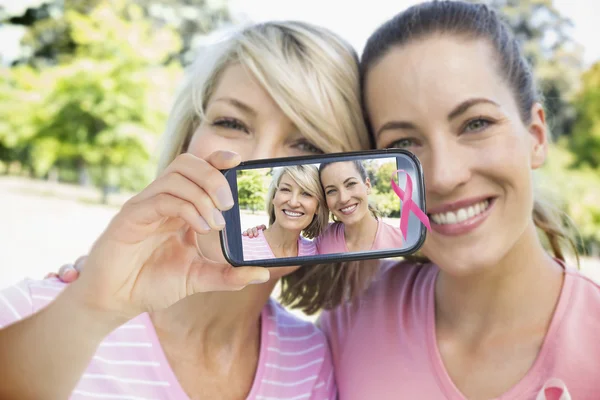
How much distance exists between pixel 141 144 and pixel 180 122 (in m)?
16.9

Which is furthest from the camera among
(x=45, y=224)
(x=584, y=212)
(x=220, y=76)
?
(x=45, y=224)

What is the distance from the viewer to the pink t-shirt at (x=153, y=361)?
67.2 inches

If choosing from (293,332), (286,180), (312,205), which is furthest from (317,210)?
(293,332)

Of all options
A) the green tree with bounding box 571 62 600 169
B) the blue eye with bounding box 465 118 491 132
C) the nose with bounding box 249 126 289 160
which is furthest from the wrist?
the green tree with bounding box 571 62 600 169

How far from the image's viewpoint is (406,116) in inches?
70.5

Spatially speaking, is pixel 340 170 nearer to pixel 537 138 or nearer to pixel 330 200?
pixel 330 200

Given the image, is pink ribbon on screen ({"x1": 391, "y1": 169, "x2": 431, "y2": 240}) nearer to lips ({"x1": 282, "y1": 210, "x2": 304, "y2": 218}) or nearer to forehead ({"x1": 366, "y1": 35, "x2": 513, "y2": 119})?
lips ({"x1": 282, "y1": 210, "x2": 304, "y2": 218})

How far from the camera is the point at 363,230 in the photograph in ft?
4.51

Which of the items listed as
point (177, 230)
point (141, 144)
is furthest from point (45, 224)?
point (177, 230)

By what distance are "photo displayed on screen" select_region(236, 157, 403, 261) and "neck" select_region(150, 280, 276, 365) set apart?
696 mm

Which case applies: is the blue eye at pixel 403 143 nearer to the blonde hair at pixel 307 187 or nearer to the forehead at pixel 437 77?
the forehead at pixel 437 77

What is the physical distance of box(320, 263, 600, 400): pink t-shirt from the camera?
5.47 ft

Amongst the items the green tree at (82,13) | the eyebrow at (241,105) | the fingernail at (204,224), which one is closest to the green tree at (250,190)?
the fingernail at (204,224)

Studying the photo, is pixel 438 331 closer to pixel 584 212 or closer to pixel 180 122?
pixel 180 122
